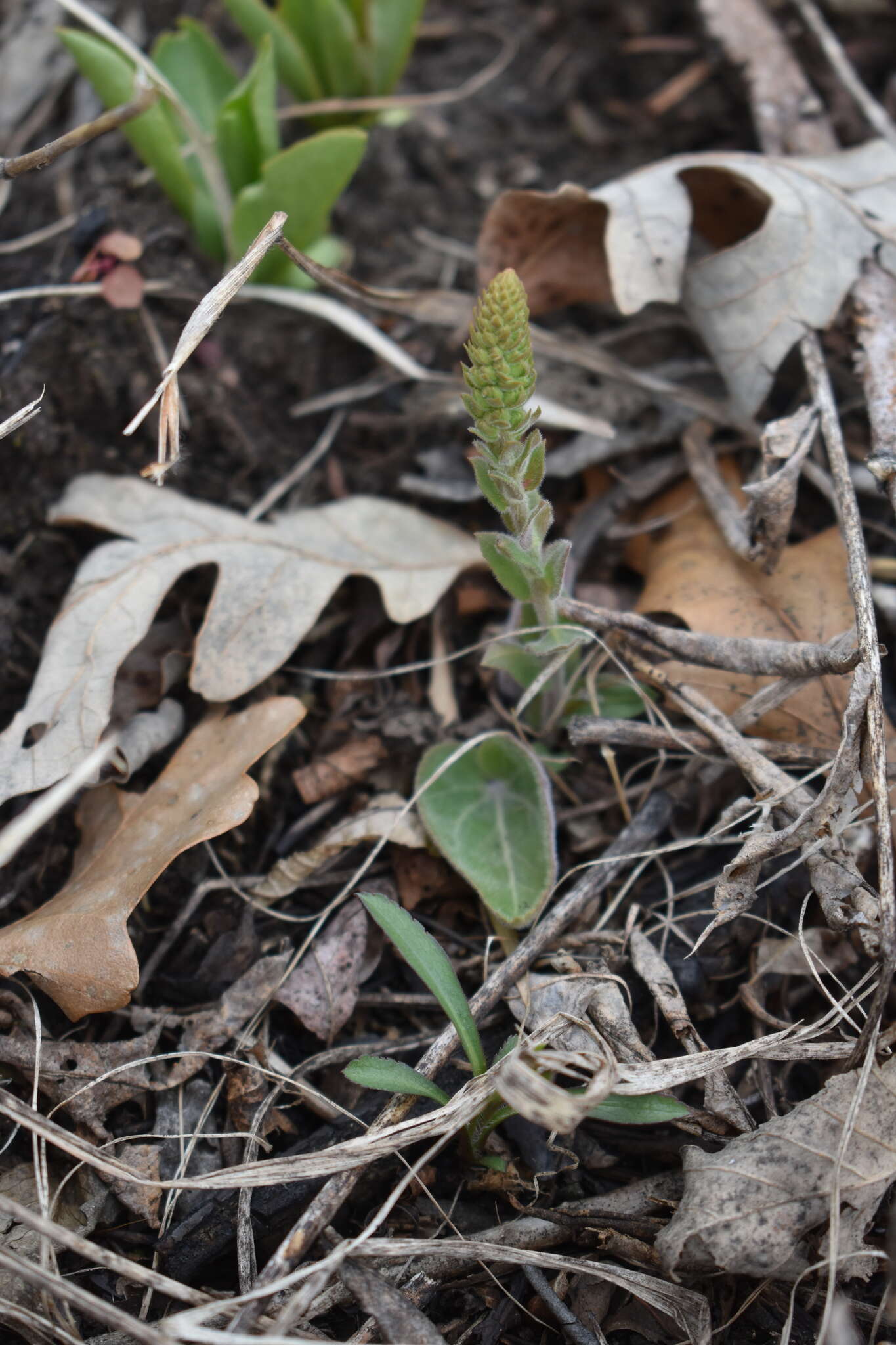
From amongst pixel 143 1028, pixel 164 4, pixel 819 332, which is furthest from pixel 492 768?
pixel 164 4

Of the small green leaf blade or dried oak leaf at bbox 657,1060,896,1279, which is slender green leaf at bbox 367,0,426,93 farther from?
dried oak leaf at bbox 657,1060,896,1279

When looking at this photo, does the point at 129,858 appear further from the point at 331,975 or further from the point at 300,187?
the point at 300,187

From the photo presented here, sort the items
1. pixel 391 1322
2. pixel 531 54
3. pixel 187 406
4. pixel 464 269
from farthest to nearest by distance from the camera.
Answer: pixel 531 54
pixel 464 269
pixel 187 406
pixel 391 1322

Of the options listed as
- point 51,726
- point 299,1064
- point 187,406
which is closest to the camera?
point 299,1064

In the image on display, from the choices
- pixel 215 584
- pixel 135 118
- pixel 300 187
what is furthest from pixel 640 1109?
pixel 135 118

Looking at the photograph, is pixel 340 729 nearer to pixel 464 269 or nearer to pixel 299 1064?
pixel 299 1064

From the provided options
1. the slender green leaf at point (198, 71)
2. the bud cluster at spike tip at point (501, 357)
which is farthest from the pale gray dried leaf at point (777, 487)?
the slender green leaf at point (198, 71)
